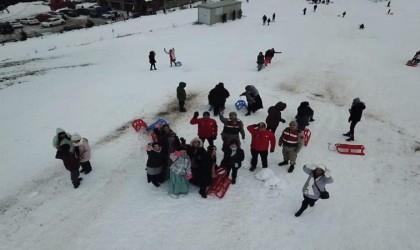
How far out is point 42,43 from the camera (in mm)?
29531

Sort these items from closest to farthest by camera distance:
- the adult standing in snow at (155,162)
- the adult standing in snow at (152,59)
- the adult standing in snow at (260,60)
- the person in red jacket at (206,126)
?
1. the adult standing in snow at (155,162)
2. the person in red jacket at (206,126)
3. the adult standing in snow at (260,60)
4. the adult standing in snow at (152,59)

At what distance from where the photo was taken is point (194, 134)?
39.7ft

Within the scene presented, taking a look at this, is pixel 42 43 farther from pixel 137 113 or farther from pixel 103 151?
pixel 103 151

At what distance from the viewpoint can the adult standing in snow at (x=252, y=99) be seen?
13.0 m

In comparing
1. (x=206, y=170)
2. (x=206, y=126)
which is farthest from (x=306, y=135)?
(x=206, y=170)

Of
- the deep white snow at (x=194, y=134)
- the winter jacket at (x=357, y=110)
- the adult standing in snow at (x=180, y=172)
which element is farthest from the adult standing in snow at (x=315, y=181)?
the winter jacket at (x=357, y=110)

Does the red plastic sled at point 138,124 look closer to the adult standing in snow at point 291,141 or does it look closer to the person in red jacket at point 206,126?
the person in red jacket at point 206,126

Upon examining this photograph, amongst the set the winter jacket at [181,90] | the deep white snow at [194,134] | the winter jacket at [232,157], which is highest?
the winter jacket at [181,90]

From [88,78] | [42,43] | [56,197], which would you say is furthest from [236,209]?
[42,43]

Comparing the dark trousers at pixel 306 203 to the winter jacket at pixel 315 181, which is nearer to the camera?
Result: the winter jacket at pixel 315 181

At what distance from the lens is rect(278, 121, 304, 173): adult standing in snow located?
30.0 ft

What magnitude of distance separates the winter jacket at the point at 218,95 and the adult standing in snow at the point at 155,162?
4811mm

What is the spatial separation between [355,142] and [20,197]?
11.6 m

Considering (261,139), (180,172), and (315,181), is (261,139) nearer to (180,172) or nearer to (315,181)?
(315,181)
